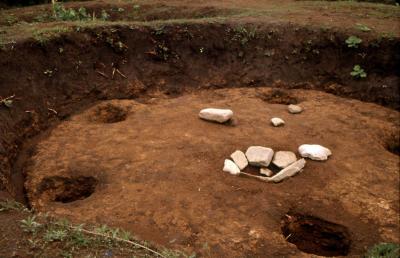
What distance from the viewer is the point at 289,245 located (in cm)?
352

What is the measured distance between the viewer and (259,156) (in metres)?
4.52

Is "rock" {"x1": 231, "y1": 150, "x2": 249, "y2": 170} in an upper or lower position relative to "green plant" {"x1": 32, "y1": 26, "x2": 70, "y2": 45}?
Result: lower

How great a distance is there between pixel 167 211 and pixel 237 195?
0.72 m

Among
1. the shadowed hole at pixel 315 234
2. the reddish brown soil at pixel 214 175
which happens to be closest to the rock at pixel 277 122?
the reddish brown soil at pixel 214 175

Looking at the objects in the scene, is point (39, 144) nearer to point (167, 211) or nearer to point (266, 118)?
point (167, 211)

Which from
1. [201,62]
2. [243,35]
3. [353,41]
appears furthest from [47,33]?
[353,41]

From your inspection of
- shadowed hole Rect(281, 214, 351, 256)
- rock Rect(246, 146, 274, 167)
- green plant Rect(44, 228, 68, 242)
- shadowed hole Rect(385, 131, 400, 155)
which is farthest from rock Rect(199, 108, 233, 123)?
green plant Rect(44, 228, 68, 242)

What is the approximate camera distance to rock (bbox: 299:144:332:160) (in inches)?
183

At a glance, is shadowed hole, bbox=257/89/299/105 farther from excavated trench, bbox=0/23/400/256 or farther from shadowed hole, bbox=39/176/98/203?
shadowed hole, bbox=39/176/98/203

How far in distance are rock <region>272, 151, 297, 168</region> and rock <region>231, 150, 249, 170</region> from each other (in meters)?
0.33

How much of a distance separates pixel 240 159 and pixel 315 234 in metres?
1.08

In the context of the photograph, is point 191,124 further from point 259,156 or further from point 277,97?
point 277,97

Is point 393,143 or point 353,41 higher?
point 353,41

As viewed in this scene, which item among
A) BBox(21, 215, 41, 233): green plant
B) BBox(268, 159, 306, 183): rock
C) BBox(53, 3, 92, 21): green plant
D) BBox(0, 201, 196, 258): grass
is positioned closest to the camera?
BBox(0, 201, 196, 258): grass
